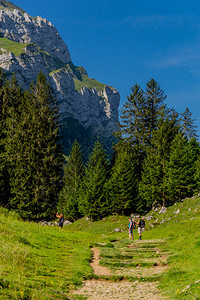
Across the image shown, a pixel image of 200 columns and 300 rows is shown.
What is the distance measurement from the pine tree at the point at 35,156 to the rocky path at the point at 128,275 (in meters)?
31.0

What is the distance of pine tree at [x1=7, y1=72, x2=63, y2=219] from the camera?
46.4 meters

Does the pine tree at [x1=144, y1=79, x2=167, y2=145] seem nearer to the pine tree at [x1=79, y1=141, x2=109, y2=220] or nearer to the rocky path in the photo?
the pine tree at [x1=79, y1=141, x2=109, y2=220]

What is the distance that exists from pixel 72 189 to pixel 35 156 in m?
15.5

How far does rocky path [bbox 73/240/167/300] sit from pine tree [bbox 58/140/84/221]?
37.0 metres

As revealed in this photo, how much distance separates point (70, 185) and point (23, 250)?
171 ft

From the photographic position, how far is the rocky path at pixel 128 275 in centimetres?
938

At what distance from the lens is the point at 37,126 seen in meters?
53.7

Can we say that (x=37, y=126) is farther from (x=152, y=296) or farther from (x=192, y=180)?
(x=152, y=296)

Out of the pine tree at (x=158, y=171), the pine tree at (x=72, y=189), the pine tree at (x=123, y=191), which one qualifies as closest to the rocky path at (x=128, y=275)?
the pine tree at (x=158, y=171)

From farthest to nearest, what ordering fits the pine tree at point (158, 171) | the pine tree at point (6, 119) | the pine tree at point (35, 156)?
the pine tree at point (6, 119)
the pine tree at point (35, 156)
the pine tree at point (158, 171)

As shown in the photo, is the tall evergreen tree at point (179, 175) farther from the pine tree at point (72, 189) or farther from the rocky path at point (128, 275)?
the rocky path at point (128, 275)

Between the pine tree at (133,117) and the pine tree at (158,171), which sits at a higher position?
the pine tree at (133,117)

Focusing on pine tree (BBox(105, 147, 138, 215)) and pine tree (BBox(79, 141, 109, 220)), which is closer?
pine tree (BBox(105, 147, 138, 215))

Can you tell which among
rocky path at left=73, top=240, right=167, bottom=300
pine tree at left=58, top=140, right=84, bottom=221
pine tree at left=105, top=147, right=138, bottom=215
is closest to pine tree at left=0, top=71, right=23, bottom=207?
pine tree at left=58, top=140, right=84, bottom=221
